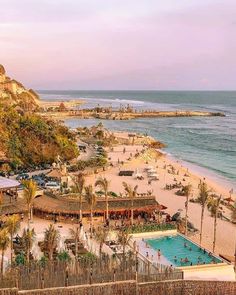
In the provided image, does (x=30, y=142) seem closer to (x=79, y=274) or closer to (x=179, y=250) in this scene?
(x=179, y=250)

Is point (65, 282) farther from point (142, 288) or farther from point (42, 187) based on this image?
point (42, 187)

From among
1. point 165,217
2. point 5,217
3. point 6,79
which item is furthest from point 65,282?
point 6,79

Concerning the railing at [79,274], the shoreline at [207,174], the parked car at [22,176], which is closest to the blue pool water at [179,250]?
the railing at [79,274]

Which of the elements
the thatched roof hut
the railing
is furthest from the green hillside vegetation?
the railing

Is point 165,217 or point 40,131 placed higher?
point 40,131

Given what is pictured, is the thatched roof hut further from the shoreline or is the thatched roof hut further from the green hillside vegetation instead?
the shoreline

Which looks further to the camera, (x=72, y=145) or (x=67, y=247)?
(x=72, y=145)

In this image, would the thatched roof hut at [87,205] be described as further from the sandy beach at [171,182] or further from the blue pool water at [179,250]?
the blue pool water at [179,250]
